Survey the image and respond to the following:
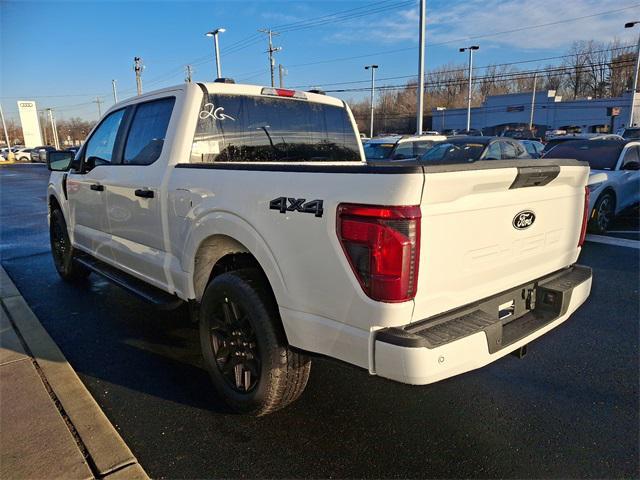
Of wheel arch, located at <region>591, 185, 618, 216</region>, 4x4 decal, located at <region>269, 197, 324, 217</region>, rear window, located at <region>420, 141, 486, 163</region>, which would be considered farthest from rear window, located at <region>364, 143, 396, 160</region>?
4x4 decal, located at <region>269, 197, 324, 217</region>

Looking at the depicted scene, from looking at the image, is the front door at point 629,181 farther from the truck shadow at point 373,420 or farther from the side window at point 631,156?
the truck shadow at point 373,420

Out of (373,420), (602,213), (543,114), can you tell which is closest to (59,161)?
(373,420)

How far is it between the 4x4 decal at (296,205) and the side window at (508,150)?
9611 millimetres

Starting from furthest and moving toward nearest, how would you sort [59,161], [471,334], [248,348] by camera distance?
[59,161] → [248,348] → [471,334]

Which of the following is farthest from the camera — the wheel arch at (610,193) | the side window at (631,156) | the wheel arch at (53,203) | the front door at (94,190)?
the side window at (631,156)

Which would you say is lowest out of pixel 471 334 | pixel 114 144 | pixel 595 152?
pixel 471 334

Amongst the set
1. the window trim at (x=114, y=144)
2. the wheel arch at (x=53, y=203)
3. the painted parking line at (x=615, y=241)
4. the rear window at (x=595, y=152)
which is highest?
the window trim at (x=114, y=144)

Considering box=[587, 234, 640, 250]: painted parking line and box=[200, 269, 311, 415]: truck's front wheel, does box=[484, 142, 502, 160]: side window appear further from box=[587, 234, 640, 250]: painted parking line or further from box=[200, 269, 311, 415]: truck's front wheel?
box=[200, 269, 311, 415]: truck's front wheel

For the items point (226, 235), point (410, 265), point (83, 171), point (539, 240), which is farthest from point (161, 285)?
point (539, 240)

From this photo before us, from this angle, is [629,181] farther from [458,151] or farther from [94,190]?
[94,190]

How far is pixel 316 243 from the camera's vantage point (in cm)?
219

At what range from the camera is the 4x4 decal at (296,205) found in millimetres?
2184

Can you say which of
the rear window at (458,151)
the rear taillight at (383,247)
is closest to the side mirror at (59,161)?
the rear taillight at (383,247)

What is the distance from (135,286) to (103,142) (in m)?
1.66
